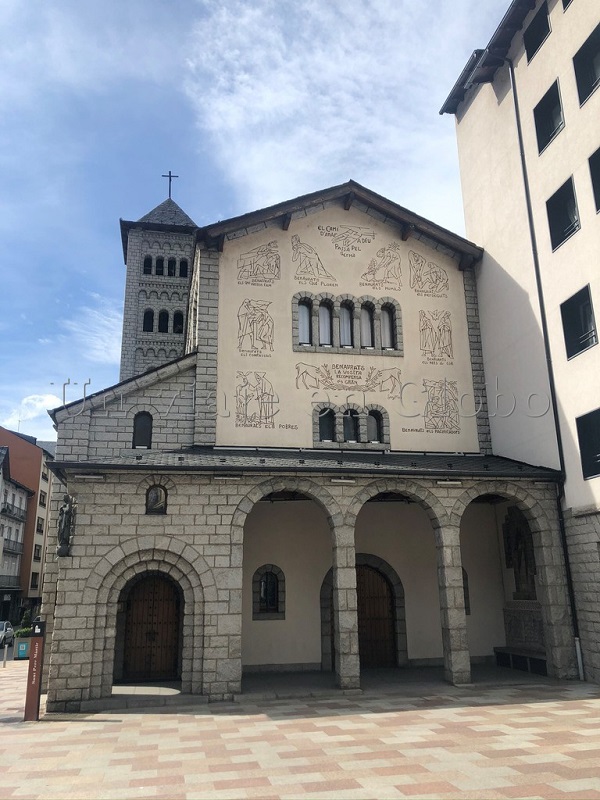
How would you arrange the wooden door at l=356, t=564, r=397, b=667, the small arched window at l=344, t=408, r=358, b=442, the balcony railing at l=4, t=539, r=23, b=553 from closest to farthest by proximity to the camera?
the wooden door at l=356, t=564, r=397, b=667 < the small arched window at l=344, t=408, r=358, b=442 < the balcony railing at l=4, t=539, r=23, b=553

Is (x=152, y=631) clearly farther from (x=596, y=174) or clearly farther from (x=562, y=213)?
(x=596, y=174)

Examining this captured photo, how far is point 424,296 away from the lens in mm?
20078

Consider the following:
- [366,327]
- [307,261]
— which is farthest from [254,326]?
[366,327]

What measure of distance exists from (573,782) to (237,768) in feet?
14.3

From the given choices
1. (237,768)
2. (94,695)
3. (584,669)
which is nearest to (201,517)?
(94,695)

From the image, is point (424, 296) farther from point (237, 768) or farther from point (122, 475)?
point (237, 768)

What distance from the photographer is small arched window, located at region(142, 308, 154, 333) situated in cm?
3916

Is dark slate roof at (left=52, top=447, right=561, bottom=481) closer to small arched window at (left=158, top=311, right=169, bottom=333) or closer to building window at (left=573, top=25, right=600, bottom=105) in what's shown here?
building window at (left=573, top=25, right=600, bottom=105)

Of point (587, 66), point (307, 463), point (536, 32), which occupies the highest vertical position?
point (536, 32)

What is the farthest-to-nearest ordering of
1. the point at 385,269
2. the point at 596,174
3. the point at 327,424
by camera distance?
the point at 385,269 < the point at 327,424 < the point at 596,174

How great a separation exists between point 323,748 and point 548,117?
16235mm

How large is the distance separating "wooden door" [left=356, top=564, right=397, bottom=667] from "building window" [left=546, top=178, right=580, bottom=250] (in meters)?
10.6

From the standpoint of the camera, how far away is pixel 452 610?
1520 cm

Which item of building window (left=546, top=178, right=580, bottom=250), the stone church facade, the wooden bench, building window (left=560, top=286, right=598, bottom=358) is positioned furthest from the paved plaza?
building window (left=546, top=178, right=580, bottom=250)
